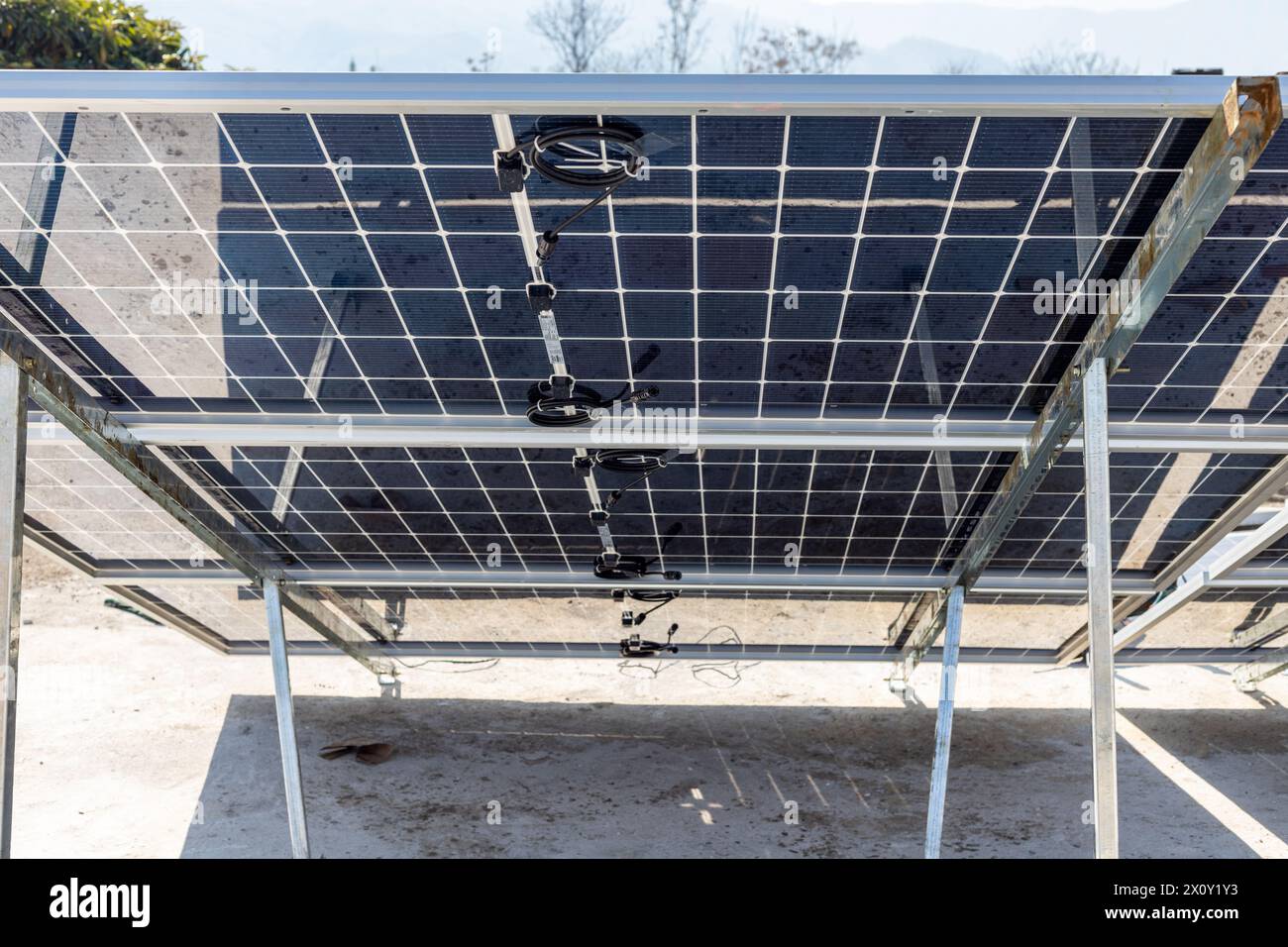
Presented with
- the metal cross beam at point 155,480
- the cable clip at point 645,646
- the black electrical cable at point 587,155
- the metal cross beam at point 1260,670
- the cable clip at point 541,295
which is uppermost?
the black electrical cable at point 587,155

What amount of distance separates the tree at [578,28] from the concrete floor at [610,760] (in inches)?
1397

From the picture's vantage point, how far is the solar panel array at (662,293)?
9.75 m

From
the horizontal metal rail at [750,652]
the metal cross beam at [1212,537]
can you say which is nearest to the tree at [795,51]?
the horizontal metal rail at [750,652]

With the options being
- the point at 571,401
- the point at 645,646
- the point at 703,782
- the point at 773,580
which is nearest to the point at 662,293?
the point at 571,401

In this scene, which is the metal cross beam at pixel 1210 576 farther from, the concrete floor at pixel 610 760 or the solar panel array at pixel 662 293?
the concrete floor at pixel 610 760

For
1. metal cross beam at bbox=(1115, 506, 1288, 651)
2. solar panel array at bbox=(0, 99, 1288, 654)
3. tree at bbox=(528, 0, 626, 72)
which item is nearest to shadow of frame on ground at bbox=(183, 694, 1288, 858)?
metal cross beam at bbox=(1115, 506, 1288, 651)

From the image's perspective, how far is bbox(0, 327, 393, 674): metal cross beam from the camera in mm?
11727

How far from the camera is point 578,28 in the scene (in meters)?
52.2

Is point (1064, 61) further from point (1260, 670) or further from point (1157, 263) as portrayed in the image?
point (1157, 263)

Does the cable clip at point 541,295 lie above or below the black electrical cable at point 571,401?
above

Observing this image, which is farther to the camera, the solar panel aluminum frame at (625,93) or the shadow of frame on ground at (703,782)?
the shadow of frame on ground at (703,782)

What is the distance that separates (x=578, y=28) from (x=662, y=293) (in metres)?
44.4
